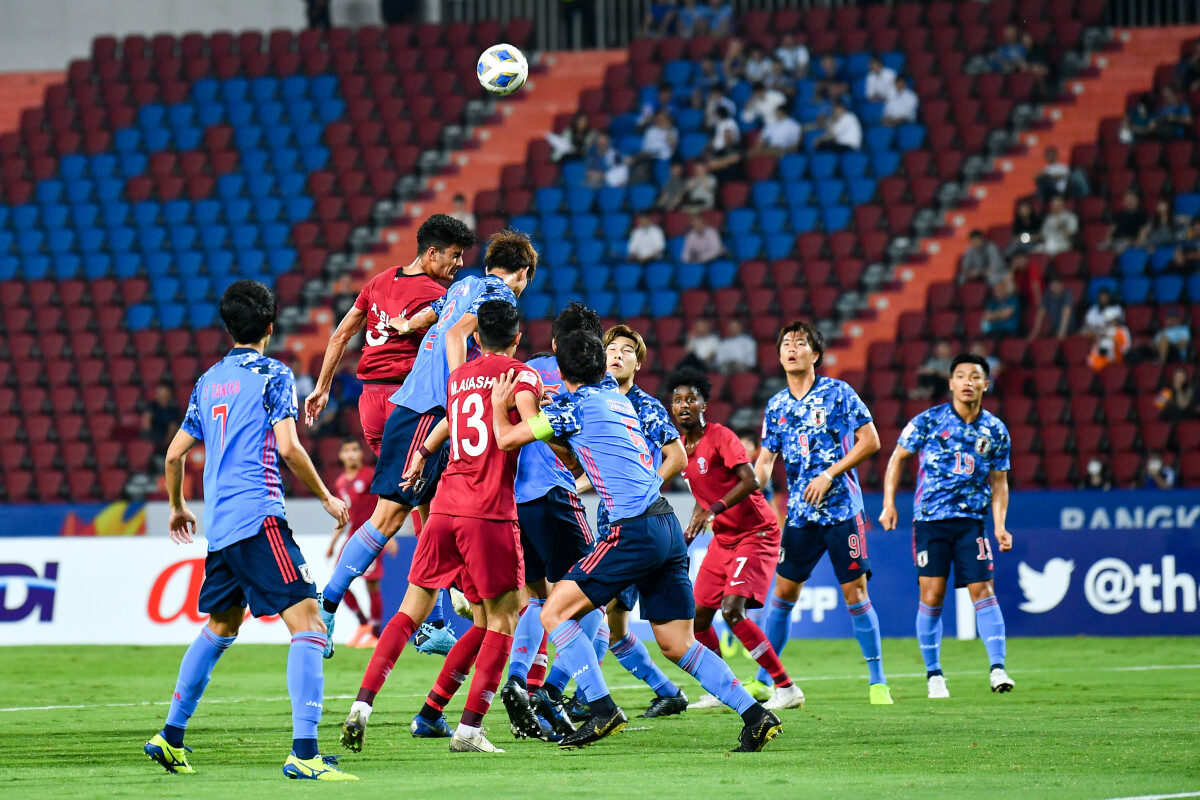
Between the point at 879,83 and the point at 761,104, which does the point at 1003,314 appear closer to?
the point at 879,83

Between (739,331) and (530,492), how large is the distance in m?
12.8

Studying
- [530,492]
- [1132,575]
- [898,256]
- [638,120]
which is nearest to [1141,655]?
[1132,575]

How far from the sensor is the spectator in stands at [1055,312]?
2017cm

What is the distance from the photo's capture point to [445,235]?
9.27 m

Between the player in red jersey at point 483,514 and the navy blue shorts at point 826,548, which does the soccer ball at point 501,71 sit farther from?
the player in red jersey at point 483,514

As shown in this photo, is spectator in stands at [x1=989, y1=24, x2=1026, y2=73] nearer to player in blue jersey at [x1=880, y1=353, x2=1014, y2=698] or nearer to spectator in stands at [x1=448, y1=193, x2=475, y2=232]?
spectator in stands at [x1=448, y1=193, x2=475, y2=232]

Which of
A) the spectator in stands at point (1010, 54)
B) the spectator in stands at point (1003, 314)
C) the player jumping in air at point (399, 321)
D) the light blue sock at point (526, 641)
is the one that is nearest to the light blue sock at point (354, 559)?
the player jumping in air at point (399, 321)

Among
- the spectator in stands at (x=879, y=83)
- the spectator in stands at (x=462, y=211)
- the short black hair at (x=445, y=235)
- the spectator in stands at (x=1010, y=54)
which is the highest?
the spectator in stands at (x=1010, y=54)

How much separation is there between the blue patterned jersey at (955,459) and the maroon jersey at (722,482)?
4.70 ft

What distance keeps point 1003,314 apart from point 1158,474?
10.3 ft

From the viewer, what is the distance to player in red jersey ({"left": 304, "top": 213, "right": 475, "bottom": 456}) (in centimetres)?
927

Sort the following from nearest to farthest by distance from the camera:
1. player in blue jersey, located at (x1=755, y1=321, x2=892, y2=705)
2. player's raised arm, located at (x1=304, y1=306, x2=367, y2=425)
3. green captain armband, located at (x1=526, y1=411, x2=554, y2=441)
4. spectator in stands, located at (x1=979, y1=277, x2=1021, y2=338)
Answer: green captain armband, located at (x1=526, y1=411, x2=554, y2=441) < player's raised arm, located at (x1=304, y1=306, x2=367, y2=425) < player in blue jersey, located at (x1=755, y1=321, x2=892, y2=705) < spectator in stands, located at (x1=979, y1=277, x2=1021, y2=338)

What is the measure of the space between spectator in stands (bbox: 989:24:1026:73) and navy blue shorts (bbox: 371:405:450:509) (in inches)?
684

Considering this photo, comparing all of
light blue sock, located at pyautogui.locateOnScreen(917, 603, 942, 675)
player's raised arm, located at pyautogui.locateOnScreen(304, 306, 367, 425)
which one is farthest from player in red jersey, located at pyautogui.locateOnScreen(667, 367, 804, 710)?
player's raised arm, located at pyautogui.locateOnScreen(304, 306, 367, 425)
